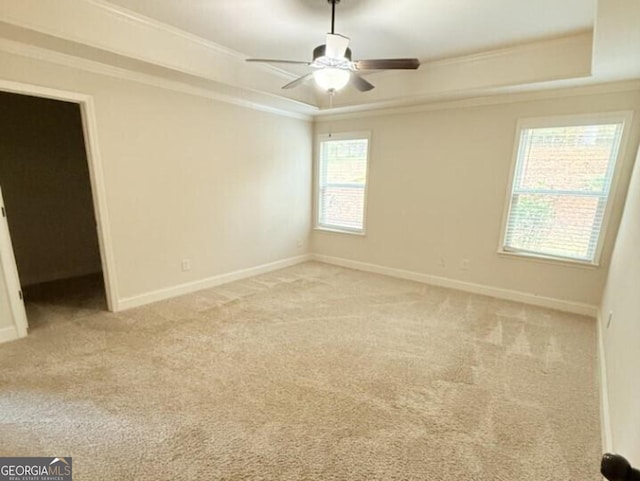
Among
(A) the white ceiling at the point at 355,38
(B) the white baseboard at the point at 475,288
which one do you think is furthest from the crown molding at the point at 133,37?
(B) the white baseboard at the point at 475,288

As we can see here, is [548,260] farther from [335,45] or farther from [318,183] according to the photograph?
[318,183]

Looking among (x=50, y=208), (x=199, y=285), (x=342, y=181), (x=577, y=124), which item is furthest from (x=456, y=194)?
(x=50, y=208)

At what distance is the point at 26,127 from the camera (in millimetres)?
3971

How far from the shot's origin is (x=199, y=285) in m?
4.11

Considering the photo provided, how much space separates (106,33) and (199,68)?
85 centimetres

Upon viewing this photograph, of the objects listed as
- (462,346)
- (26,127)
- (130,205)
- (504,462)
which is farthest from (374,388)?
(26,127)

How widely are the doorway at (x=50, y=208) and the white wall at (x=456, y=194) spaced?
11.9 ft

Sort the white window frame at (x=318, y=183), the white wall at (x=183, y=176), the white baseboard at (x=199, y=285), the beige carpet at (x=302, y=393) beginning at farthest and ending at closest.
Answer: the white window frame at (x=318, y=183), the white baseboard at (x=199, y=285), the white wall at (x=183, y=176), the beige carpet at (x=302, y=393)

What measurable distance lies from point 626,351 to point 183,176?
13.5ft

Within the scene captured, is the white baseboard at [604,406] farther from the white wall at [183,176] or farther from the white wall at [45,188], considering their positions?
the white wall at [45,188]

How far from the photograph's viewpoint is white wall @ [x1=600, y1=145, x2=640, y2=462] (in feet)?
4.38

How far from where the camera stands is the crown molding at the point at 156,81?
8.43ft

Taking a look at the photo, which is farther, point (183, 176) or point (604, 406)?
point (183, 176)

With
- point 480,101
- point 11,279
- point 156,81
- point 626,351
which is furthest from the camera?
point 480,101
